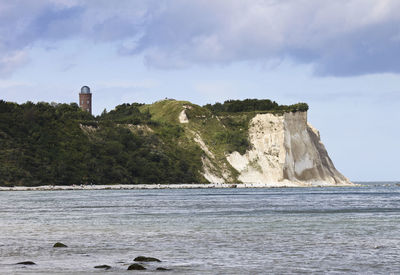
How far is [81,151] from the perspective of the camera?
454 feet

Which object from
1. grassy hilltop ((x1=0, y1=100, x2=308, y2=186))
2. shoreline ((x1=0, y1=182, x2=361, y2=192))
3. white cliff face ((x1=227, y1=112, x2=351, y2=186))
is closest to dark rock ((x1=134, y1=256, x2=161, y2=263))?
shoreline ((x1=0, y1=182, x2=361, y2=192))

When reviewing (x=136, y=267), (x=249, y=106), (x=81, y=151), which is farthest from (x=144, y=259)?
(x=249, y=106)

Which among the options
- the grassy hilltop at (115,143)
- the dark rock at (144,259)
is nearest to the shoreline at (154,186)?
the grassy hilltop at (115,143)

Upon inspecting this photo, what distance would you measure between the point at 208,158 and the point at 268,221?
379 ft

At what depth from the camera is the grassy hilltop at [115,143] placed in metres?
129

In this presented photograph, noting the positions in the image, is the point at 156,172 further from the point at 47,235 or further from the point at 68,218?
the point at 47,235

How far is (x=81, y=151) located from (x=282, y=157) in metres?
48.6

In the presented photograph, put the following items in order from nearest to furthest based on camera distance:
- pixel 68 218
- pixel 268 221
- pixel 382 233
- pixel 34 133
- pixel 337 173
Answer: pixel 382 233 < pixel 268 221 < pixel 68 218 < pixel 34 133 < pixel 337 173

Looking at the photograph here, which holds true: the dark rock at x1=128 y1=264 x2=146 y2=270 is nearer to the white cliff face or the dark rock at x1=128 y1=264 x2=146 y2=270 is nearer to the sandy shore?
the sandy shore

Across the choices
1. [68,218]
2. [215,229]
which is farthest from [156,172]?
[215,229]

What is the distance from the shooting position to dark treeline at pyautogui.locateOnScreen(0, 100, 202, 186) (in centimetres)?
12738

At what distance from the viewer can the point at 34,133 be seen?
134m

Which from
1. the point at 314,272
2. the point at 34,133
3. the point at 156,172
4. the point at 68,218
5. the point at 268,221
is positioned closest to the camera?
the point at 314,272

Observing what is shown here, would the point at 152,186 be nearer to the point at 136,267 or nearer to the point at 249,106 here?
the point at 249,106
